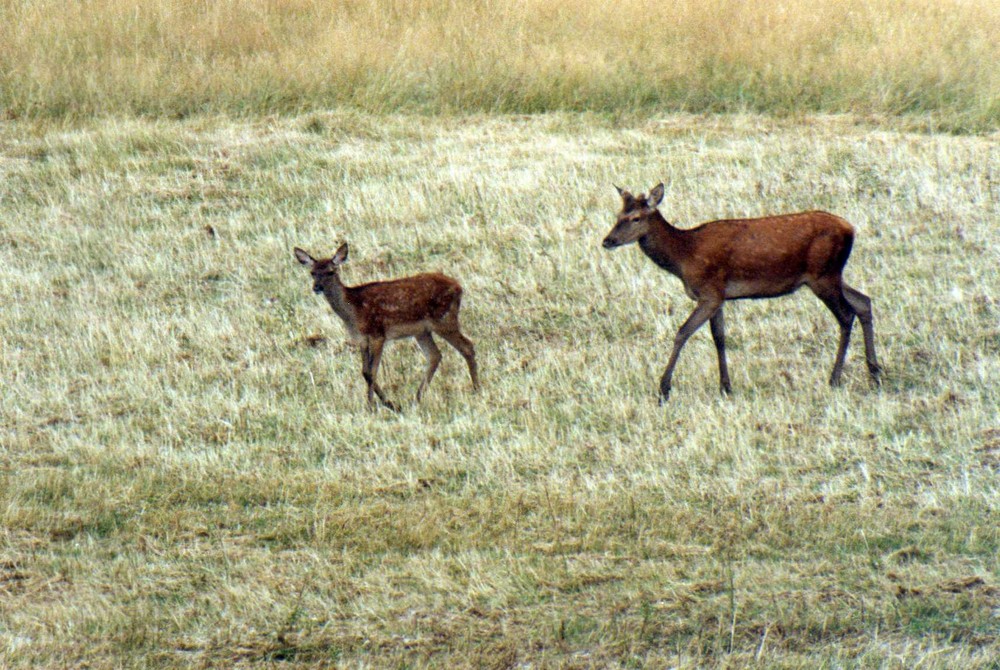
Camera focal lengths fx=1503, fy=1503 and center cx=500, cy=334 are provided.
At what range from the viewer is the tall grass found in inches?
682

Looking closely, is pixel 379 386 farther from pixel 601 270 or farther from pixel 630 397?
pixel 601 270

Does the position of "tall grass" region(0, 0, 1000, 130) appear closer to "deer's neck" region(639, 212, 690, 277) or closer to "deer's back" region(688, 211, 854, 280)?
"deer's back" region(688, 211, 854, 280)

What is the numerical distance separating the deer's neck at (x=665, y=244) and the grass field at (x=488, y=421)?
78 cm

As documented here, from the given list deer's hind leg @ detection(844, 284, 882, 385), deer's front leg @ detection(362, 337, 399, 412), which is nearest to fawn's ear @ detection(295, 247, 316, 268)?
deer's front leg @ detection(362, 337, 399, 412)

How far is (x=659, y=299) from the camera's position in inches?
464

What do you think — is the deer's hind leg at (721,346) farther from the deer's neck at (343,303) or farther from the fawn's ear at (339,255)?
the fawn's ear at (339,255)

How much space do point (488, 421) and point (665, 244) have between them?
1766 mm

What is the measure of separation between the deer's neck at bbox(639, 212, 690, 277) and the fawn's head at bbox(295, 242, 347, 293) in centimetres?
204

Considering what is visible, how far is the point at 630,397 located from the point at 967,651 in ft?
12.5

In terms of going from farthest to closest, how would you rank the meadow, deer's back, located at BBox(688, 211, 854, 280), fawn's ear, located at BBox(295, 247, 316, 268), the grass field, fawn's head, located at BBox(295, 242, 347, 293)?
fawn's ear, located at BBox(295, 247, 316, 268)
fawn's head, located at BBox(295, 242, 347, 293)
deer's back, located at BBox(688, 211, 854, 280)
the meadow
the grass field

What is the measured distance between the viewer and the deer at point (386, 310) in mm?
9852

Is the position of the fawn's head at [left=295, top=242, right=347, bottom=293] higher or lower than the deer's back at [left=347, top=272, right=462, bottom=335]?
higher

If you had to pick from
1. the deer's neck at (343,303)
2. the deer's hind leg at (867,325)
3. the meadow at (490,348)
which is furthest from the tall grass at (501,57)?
the deer's neck at (343,303)

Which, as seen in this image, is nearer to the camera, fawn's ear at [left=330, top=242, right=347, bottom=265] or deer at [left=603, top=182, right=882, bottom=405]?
deer at [left=603, top=182, right=882, bottom=405]
